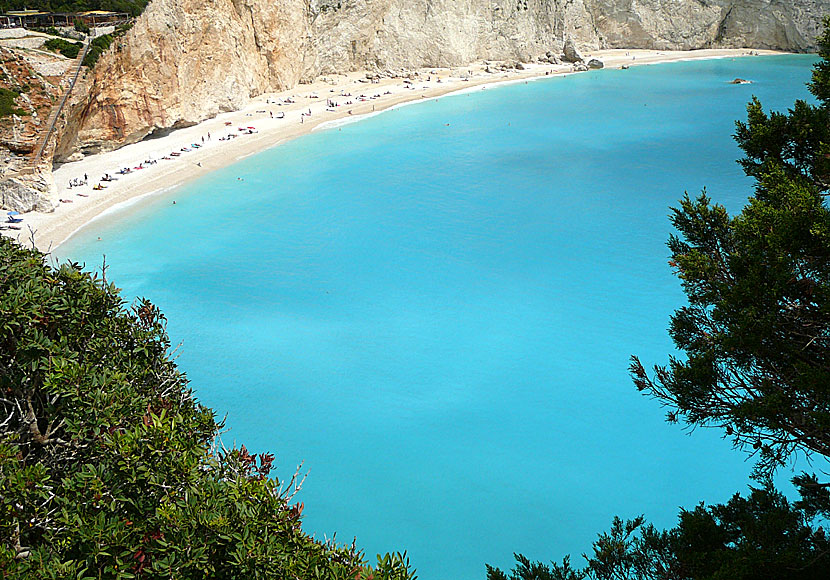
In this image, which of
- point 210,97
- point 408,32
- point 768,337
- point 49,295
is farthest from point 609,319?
point 408,32

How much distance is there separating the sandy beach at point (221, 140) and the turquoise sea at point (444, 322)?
1.13 m

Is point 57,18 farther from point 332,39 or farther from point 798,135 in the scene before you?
point 798,135

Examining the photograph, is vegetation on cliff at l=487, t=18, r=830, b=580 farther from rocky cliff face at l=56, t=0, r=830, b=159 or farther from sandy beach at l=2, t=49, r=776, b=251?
rocky cliff face at l=56, t=0, r=830, b=159

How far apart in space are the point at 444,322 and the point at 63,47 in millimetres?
22347

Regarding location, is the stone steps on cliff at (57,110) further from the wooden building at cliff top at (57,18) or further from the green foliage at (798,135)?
the green foliage at (798,135)

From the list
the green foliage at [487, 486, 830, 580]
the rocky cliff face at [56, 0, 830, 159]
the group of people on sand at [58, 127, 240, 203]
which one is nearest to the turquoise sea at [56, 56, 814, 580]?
the group of people on sand at [58, 127, 240, 203]

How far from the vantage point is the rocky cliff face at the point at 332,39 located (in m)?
34.3

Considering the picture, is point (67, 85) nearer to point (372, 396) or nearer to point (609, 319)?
point (372, 396)

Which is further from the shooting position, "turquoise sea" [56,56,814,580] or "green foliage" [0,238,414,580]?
"turquoise sea" [56,56,814,580]

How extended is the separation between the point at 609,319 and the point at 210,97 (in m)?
30.6

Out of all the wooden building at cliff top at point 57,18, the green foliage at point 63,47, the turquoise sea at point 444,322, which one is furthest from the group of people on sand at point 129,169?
the wooden building at cliff top at point 57,18

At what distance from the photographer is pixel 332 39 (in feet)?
184

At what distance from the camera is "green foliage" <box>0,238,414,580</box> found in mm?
5586

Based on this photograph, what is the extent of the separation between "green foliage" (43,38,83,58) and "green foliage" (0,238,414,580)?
26.9 metres
